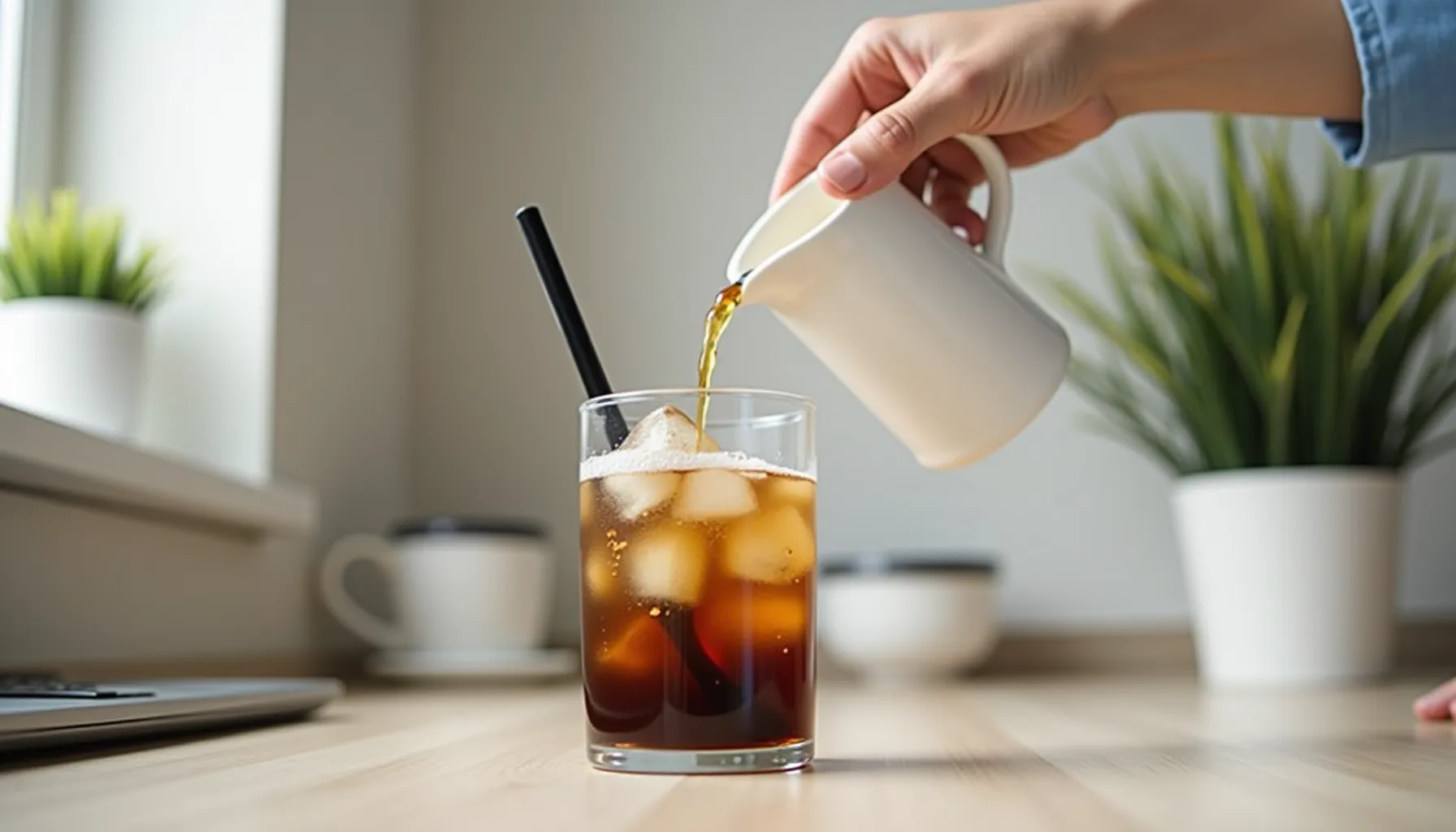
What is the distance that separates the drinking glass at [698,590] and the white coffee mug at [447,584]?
3.19 ft

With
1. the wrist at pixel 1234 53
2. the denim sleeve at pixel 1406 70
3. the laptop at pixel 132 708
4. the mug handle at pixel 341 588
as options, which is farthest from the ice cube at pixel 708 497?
the mug handle at pixel 341 588

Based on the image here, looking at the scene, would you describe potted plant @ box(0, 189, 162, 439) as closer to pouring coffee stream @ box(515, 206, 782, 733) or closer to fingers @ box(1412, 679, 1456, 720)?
pouring coffee stream @ box(515, 206, 782, 733)

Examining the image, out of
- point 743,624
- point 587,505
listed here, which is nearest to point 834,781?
point 743,624

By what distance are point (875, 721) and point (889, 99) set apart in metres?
0.47

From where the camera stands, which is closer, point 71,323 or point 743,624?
point 743,624

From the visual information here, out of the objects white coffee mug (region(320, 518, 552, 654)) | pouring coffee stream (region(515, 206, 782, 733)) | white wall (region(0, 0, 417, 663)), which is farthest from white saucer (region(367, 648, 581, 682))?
pouring coffee stream (region(515, 206, 782, 733))

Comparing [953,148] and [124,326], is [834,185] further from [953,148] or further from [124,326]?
[124,326]

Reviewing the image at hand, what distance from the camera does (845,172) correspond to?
849 millimetres

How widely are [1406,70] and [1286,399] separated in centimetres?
61

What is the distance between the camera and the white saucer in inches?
62.3

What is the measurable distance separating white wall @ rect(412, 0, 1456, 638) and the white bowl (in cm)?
20

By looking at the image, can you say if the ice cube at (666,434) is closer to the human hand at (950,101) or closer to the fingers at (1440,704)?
the human hand at (950,101)

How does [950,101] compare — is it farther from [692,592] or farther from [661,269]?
[661,269]

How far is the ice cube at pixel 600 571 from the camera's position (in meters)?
0.71
